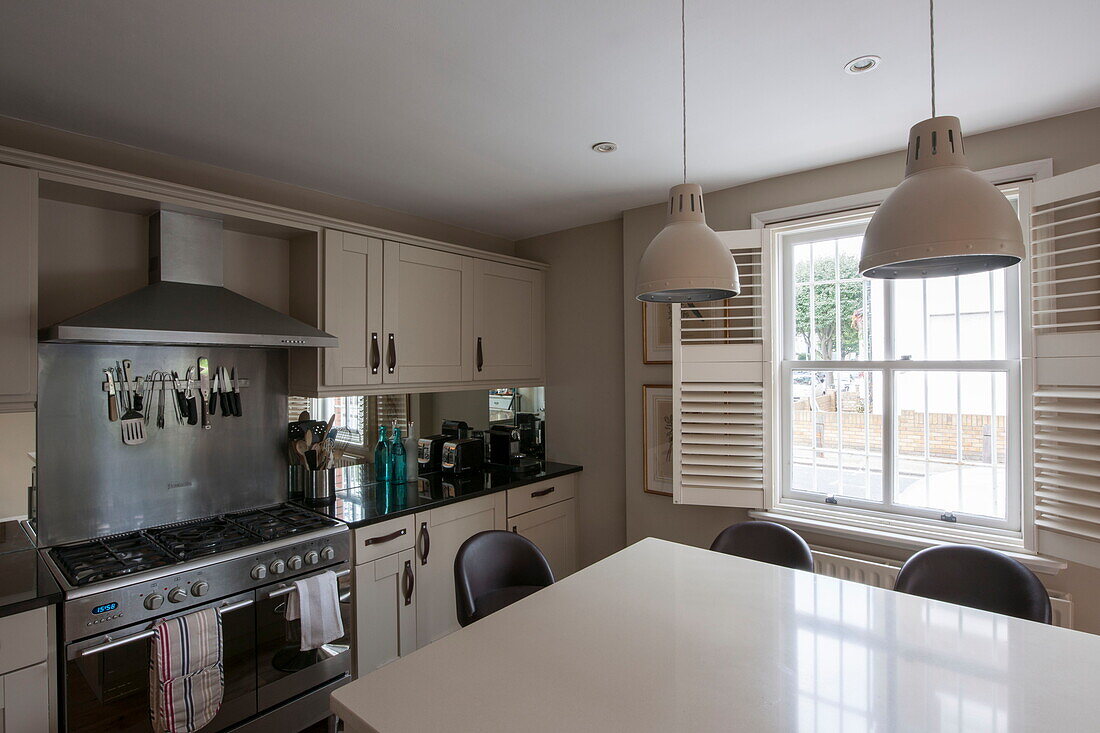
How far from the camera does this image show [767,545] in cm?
225

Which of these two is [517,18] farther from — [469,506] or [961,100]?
[469,506]

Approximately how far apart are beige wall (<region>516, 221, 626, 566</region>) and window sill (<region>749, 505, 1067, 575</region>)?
1.02 meters

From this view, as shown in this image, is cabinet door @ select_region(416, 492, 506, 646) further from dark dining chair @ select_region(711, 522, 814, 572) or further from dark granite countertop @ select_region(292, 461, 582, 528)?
dark dining chair @ select_region(711, 522, 814, 572)

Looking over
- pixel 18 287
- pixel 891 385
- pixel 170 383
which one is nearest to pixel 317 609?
pixel 170 383

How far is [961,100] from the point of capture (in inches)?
79.1

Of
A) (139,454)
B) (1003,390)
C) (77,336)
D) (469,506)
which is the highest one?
(77,336)

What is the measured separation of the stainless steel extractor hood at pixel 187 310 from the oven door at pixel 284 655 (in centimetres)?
103

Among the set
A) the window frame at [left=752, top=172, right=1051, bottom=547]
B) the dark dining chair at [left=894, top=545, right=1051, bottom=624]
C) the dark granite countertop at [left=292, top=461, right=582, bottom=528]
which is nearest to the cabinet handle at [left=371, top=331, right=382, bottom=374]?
the dark granite countertop at [left=292, top=461, right=582, bottom=528]

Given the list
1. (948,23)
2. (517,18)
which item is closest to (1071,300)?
(948,23)

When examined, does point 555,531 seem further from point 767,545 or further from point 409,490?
point 767,545

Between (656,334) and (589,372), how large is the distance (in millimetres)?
609

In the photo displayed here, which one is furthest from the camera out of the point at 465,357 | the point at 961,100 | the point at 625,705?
the point at 465,357

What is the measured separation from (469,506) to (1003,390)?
100 inches

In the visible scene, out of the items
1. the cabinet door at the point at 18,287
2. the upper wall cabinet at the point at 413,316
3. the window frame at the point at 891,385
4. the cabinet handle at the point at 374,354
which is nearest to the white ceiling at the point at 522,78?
the window frame at the point at 891,385
